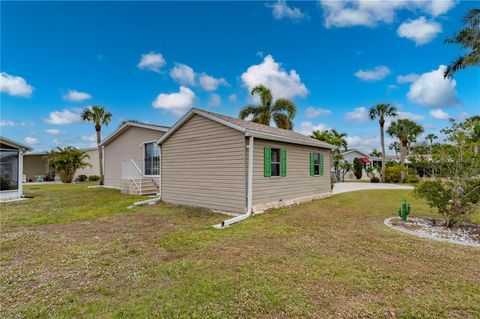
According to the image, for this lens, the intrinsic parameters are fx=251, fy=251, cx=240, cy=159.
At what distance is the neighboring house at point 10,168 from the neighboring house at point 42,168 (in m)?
14.9

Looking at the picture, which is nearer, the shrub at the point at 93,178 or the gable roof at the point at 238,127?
the gable roof at the point at 238,127

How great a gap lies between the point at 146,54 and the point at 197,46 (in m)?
3.27

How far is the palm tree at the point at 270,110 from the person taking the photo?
21031 millimetres

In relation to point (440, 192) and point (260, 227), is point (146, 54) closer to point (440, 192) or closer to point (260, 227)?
point (260, 227)

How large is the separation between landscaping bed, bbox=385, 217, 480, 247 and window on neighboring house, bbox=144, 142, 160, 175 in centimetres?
1206

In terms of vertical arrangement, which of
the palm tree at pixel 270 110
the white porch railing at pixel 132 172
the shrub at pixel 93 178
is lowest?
the shrub at pixel 93 178

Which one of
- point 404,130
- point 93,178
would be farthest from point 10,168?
point 404,130

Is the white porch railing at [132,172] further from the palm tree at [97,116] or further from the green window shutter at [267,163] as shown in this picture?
the green window shutter at [267,163]

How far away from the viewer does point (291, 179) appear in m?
10.5

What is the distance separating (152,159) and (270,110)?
1073 centimetres

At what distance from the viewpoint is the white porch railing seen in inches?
575

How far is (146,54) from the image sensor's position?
51.6 feet

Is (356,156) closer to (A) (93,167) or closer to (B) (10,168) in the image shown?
(A) (93,167)

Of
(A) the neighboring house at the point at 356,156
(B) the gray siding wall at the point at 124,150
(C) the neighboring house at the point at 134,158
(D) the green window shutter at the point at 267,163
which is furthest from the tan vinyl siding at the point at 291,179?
(A) the neighboring house at the point at 356,156
